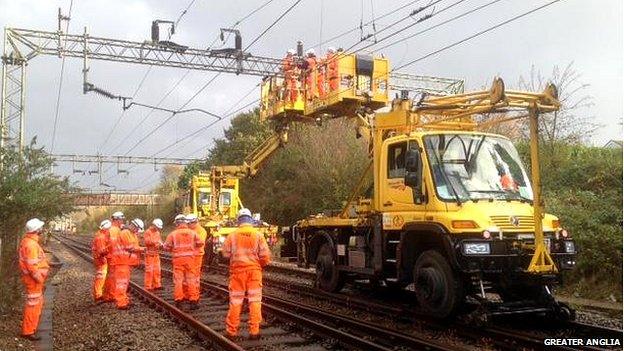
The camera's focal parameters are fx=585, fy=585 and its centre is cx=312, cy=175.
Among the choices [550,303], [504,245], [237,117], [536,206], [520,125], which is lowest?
[550,303]

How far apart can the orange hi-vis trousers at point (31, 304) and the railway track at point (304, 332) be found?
7.34ft

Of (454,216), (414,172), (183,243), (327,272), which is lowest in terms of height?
(327,272)

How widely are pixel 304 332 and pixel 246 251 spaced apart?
1558 millimetres

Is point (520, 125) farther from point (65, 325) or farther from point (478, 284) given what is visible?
point (65, 325)

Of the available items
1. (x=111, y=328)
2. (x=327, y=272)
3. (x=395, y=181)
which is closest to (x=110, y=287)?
(x=111, y=328)

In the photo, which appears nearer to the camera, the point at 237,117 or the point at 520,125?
the point at 520,125

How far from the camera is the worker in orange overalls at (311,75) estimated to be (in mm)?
14734

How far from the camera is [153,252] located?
44.6 ft

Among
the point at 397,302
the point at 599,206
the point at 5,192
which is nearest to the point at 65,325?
the point at 5,192

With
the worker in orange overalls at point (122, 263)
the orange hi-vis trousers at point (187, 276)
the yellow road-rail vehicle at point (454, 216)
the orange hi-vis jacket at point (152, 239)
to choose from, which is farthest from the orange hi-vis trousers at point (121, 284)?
the yellow road-rail vehicle at point (454, 216)

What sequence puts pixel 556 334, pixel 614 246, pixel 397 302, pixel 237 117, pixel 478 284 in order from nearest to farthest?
pixel 556 334
pixel 478 284
pixel 397 302
pixel 614 246
pixel 237 117

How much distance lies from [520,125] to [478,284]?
17.9m

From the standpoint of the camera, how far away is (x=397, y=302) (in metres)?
11.2

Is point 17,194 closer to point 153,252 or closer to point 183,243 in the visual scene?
point 153,252
